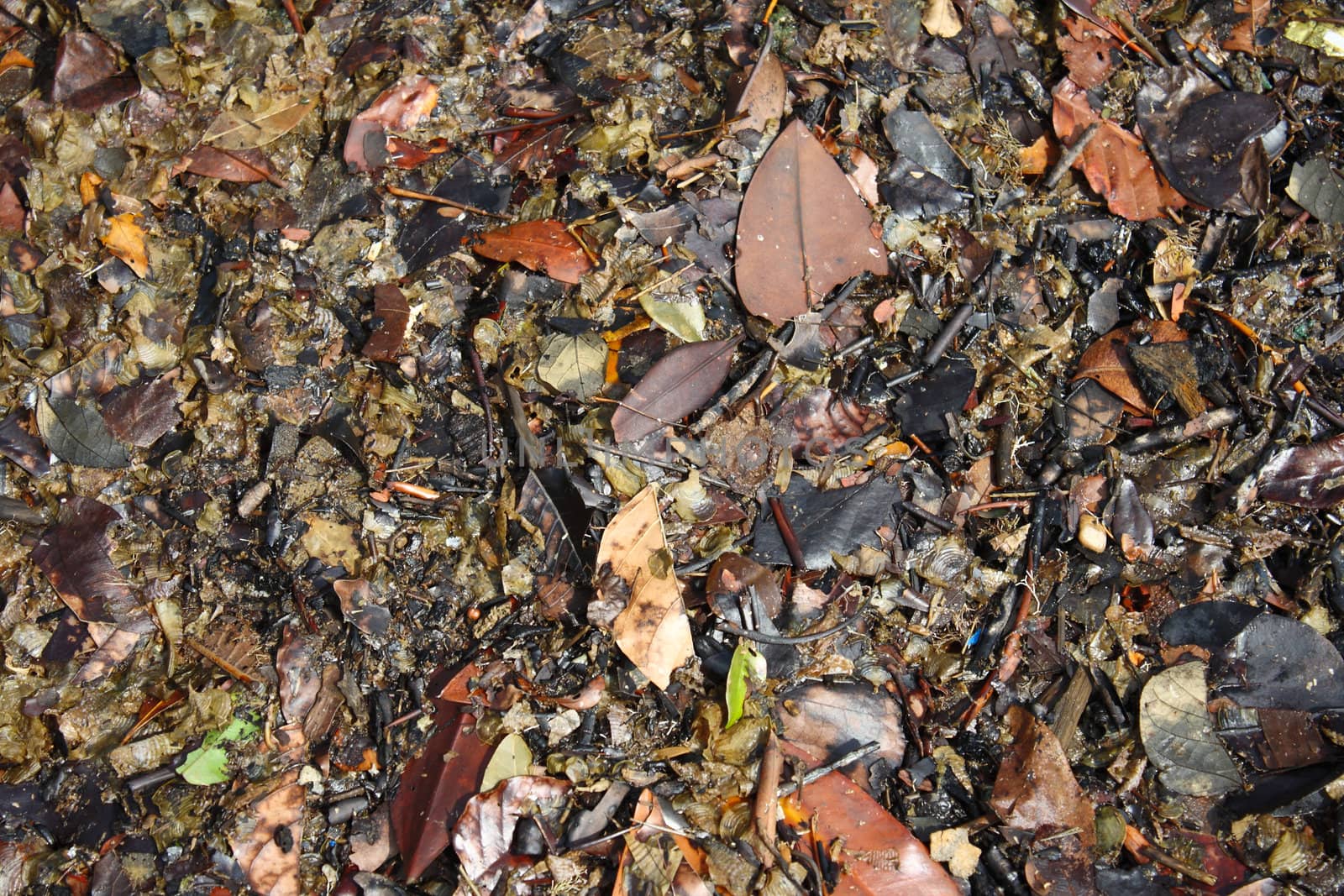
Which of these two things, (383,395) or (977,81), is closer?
(383,395)

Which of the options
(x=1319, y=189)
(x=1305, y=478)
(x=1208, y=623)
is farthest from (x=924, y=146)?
(x=1208, y=623)

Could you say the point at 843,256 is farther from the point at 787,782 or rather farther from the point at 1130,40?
the point at 787,782

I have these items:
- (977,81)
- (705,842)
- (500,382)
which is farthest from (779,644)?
(977,81)

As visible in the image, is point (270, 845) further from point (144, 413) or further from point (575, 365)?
point (575, 365)

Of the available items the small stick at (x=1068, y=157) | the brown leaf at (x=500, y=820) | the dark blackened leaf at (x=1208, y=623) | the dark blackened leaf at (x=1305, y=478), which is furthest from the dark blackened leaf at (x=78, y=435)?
the dark blackened leaf at (x=1305, y=478)

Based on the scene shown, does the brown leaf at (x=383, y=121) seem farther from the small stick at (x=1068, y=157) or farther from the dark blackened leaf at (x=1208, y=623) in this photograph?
the dark blackened leaf at (x=1208, y=623)

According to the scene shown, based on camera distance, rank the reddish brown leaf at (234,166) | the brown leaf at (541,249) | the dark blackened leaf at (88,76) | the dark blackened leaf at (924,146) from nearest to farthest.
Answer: the brown leaf at (541,249)
the dark blackened leaf at (924,146)
the reddish brown leaf at (234,166)
the dark blackened leaf at (88,76)
